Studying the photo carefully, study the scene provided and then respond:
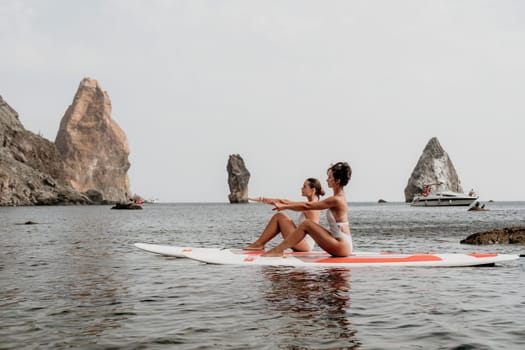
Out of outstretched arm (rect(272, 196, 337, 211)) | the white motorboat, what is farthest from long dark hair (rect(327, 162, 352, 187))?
the white motorboat

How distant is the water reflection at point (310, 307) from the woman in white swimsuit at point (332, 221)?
0.65 metres

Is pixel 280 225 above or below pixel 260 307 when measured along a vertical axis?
above

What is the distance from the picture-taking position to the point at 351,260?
14.0m

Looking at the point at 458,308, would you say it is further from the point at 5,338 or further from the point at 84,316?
the point at 5,338

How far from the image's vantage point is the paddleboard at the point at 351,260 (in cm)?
1389

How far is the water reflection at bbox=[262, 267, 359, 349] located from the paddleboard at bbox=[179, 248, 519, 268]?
0.24 meters

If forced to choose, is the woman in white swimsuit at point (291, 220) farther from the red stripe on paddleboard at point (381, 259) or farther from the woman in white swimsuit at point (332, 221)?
the red stripe on paddleboard at point (381, 259)

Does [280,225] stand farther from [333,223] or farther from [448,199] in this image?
[448,199]

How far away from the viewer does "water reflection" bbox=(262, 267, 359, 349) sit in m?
7.20

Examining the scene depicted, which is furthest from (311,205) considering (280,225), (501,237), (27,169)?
(27,169)

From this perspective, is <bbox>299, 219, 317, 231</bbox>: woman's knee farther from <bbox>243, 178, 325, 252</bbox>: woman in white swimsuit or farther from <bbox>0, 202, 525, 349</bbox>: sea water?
<bbox>0, 202, 525, 349</bbox>: sea water

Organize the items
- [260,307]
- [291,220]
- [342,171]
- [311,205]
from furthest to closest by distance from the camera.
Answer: [291,220]
[311,205]
[342,171]
[260,307]

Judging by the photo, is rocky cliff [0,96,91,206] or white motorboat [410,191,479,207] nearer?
rocky cliff [0,96,91,206]

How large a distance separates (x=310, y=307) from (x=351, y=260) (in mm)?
4887
